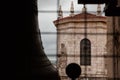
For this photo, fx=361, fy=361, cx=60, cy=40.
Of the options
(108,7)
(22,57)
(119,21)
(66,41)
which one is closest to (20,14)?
(22,57)

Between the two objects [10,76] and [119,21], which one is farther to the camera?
[119,21]

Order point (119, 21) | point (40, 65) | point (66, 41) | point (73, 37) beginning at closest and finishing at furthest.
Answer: point (40, 65) → point (119, 21) → point (66, 41) → point (73, 37)

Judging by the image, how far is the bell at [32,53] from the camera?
1.93 m

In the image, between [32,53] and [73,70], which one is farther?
[32,53]

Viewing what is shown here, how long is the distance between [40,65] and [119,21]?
2.72 m

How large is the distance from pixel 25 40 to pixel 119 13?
641 mm

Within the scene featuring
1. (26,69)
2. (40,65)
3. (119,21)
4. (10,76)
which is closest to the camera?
(10,76)

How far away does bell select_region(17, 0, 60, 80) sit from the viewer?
1928mm

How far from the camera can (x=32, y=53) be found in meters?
2.06

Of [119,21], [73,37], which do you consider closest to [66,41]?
[73,37]

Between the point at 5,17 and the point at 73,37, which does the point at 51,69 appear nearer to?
the point at 5,17

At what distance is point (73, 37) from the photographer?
18016 mm

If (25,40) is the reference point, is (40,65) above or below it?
below

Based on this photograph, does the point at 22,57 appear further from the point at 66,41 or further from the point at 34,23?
the point at 66,41
